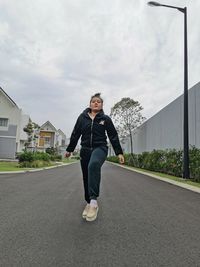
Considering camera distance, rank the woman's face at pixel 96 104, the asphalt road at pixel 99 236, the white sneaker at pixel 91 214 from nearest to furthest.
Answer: the asphalt road at pixel 99 236 → the white sneaker at pixel 91 214 → the woman's face at pixel 96 104

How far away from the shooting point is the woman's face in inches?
198

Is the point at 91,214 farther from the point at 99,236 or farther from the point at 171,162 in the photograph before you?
the point at 171,162

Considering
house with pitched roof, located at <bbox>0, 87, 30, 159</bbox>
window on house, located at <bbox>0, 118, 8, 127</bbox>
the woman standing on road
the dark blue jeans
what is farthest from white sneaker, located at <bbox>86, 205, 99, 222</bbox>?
window on house, located at <bbox>0, 118, 8, 127</bbox>

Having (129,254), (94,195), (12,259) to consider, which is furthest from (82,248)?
(94,195)

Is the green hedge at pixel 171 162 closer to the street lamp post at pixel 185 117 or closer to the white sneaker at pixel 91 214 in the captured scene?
the street lamp post at pixel 185 117

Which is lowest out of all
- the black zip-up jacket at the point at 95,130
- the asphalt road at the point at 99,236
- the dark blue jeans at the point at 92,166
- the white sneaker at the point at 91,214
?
the asphalt road at the point at 99,236

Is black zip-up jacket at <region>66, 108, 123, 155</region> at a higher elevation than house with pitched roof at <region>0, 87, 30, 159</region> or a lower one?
lower

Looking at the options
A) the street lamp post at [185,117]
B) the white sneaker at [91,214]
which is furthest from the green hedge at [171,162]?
the white sneaker at [91,214]

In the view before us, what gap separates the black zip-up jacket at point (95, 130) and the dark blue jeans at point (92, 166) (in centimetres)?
10

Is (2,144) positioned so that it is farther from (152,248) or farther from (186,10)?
(152,248)

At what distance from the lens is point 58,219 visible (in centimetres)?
478

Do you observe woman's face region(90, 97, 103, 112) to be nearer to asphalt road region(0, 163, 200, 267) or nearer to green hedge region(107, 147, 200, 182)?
asphalt road region(0, 163, 200, 267)

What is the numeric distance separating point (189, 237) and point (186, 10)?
1535 centimetres

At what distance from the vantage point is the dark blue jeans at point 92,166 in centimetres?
468
